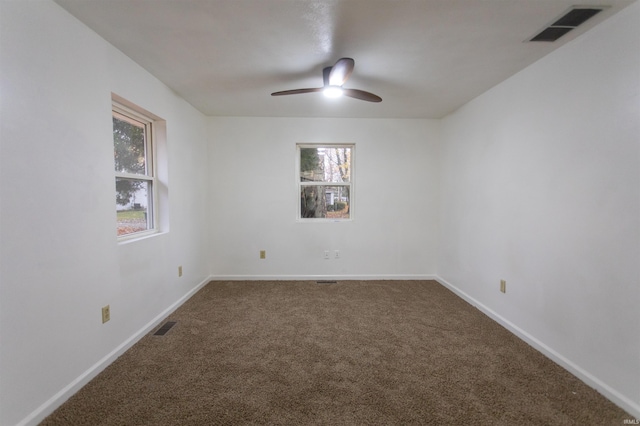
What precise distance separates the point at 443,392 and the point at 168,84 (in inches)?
134

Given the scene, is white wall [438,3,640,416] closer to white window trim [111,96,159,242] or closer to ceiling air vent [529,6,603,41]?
ceiling air vent [529,6,603,41]

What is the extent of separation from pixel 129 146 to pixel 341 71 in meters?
1.95

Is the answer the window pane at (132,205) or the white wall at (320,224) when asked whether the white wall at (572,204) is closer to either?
the white wall at (320,224)

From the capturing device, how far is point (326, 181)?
385cm

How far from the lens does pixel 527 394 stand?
1604mm

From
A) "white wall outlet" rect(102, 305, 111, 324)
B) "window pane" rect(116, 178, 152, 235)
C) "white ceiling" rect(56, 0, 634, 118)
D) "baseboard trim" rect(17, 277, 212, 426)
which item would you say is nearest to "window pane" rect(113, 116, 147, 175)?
"window pane" rect(116, 178, 152, 235)

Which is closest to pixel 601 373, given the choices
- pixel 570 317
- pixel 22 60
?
pixel 570 317

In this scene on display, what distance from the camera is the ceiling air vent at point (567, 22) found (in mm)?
1498

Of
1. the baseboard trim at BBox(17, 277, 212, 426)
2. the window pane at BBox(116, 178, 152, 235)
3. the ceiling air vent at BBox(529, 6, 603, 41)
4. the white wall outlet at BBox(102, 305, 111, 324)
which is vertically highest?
the ceiling air vent at BBox(529, 6, 603, 41)

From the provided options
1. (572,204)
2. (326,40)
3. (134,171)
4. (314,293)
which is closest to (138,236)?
(134,171)

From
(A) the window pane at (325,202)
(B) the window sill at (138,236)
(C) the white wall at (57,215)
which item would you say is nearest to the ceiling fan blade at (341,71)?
(C) the white wall at (57,215)

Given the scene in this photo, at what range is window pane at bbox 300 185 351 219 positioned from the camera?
386cm

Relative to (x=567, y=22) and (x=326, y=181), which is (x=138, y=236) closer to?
(x=326, y=181)

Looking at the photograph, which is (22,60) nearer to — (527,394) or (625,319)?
(527,394)
